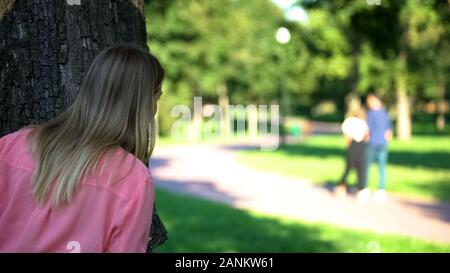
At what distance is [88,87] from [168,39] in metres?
34.9

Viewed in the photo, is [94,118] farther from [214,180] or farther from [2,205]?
[214,180]

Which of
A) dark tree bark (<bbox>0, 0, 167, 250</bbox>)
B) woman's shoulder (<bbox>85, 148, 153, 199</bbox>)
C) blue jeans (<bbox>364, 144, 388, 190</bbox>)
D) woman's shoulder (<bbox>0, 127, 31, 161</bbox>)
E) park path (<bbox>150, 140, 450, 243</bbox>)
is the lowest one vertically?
park path (<bbox>150, 140, 450, 243</bbox>)

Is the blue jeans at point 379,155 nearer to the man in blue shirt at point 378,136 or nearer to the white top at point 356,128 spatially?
the man in blue shirt at point 378,136

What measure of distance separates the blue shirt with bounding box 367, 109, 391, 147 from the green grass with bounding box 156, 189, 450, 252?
3.44 meters

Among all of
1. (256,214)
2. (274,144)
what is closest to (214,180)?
(256,214)

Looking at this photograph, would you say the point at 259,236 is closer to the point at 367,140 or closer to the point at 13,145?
the point at 367,140

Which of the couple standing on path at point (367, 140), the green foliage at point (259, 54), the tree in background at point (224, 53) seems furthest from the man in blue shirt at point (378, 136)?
the tree in background at point (224, 53)

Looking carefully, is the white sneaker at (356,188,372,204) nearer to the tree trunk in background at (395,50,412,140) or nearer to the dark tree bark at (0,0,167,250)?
the dark tree bark at (0,0,167,250)

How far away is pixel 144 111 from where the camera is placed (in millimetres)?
2113

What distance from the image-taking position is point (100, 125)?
2072 millimetres

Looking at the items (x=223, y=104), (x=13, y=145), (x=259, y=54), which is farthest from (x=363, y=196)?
(x=259, y=54)

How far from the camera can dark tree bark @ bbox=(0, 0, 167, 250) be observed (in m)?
2.75

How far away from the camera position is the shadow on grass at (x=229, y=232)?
7535 millimetres

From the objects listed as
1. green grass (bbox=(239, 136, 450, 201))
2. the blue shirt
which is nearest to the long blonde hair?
the blue shirt
